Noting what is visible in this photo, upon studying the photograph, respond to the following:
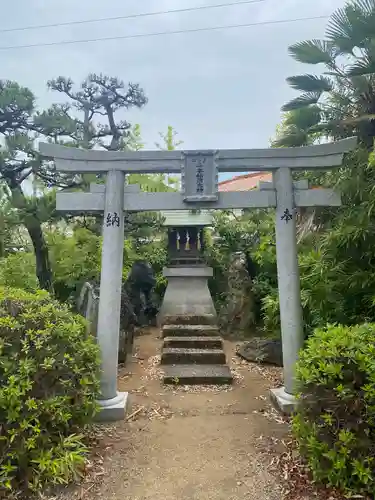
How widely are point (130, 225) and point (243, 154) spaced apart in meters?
5.80

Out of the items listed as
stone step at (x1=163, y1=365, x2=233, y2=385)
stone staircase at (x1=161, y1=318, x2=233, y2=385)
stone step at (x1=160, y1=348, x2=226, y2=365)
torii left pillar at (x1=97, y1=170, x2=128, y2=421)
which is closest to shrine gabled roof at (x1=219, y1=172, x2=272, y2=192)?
stone staircase at (x1=161, y1=318, x2=233, y2=385)

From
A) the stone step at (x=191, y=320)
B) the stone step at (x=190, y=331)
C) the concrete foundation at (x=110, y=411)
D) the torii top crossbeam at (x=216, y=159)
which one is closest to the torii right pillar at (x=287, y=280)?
the torii top crossbeam at (x=216, y=159)

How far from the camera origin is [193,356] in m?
6.34

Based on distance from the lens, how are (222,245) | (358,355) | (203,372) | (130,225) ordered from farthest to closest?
(222,245) → (130,225) → (203,372) → (358,355)

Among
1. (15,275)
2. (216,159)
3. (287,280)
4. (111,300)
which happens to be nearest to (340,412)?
(287,280)

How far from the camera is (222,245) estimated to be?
10.6 metres

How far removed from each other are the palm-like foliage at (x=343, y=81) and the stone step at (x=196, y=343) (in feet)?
11.1

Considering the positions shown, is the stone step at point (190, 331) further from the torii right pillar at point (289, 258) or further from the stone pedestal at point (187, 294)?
the torii right pillar at point (289, 258)

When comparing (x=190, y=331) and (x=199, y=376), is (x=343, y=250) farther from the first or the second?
(x=190, y=331)

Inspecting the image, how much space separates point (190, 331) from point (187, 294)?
1.84 meters

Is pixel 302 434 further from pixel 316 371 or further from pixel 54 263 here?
pixel 54 263

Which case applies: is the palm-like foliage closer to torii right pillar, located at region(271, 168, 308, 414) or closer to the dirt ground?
torii right pillar, located at region(271, 168, 308, 414)

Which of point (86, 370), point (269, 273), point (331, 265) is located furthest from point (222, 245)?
point (86, 370)

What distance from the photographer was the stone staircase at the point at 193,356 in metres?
5.63
